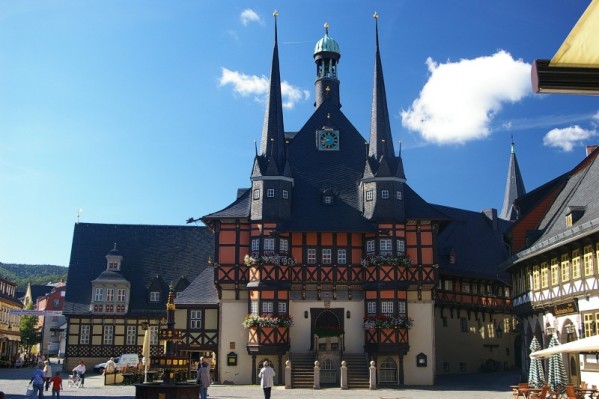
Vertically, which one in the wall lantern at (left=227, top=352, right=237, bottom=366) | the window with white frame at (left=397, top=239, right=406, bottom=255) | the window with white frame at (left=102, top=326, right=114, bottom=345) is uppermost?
the window with white frame at (left=397, top=239, right=406, bottom=255)

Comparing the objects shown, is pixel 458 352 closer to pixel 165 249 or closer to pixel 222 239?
pixel 222 239

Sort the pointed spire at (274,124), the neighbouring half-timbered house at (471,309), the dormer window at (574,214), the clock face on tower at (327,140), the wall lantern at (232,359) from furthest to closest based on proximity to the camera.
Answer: the neighbouring half-timbered house at (471,309)
the clock face on tower at (327,140)
the pointed spire at (274,124)
the wall lantern at (232,359)
the dormer window at (574,214)

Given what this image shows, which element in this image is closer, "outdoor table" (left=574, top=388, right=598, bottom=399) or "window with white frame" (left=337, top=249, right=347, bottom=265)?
"outdoor table" (left=574, top=388, right=598, bottom=399)

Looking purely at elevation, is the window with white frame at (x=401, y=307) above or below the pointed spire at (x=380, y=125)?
below

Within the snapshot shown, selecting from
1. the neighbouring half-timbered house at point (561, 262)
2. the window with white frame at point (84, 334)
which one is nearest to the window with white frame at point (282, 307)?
the neighbouring half-timbered house at point (561, 262)

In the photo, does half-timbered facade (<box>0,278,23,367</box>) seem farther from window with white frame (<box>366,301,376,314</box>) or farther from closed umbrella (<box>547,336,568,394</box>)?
closed umbrella (<box>547,336,568,394</box>)

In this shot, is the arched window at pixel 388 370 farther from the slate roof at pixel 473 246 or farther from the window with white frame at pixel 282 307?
the slate roof at pixel 473 246

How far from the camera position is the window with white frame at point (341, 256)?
136ft

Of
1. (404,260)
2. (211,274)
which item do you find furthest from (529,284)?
(211,274)

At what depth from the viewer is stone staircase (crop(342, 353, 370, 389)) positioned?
37.2 meters

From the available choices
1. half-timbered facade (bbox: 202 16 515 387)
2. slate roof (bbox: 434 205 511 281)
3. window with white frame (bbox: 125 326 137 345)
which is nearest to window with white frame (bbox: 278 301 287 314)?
half-timbered facade (bbox: 202 16 515 387)

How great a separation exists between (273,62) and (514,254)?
20.0m

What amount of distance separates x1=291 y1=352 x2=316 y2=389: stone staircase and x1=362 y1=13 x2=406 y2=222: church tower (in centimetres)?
881

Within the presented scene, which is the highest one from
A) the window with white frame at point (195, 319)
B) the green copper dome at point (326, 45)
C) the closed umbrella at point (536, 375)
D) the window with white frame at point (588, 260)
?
the green copper dome at point (326, 45)
